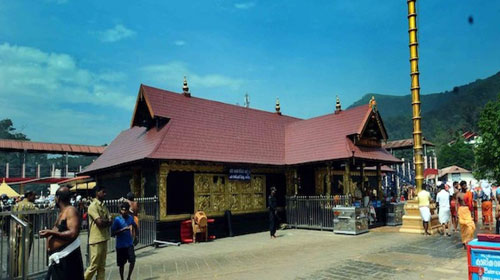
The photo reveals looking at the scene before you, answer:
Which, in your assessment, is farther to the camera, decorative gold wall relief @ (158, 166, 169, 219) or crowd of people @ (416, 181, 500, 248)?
decorative gold wall relief @ (158, 166, 169, 219)

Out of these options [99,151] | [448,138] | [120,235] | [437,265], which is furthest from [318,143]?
[448,138]

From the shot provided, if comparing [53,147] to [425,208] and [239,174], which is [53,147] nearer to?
[239,174]

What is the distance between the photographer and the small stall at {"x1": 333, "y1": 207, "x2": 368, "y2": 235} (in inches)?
579

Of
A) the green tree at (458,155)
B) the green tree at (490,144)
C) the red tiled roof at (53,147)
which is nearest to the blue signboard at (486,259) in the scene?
the green tree at (490,144)

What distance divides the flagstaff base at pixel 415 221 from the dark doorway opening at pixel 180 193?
28.8ft

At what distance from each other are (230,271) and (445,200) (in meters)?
8.91

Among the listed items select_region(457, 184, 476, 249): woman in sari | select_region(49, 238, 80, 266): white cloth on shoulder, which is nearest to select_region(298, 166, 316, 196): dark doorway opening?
select_region(457, 184, 476, 249): woman in sari

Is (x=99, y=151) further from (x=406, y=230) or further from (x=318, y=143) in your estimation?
(x=406, y=230)

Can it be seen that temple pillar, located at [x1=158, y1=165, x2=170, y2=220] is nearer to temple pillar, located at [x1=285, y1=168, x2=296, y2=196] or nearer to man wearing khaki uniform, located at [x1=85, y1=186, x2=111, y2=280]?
temple pillar, located at [x1=285, y1=168, x2=296, y2=196]

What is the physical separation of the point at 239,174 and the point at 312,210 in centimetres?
367

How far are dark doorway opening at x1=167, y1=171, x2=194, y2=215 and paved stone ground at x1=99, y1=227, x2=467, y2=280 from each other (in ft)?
6.21

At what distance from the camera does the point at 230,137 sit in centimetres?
1739

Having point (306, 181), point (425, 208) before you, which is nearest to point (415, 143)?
point (425, 208)

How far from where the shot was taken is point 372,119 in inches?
707
